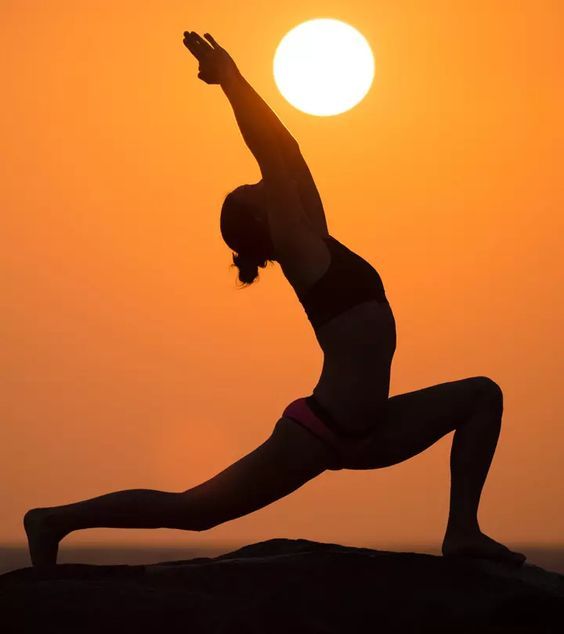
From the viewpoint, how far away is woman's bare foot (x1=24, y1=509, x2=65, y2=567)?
4.27 meters

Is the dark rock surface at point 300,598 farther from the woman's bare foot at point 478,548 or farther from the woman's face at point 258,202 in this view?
the woman's face at point 258,202

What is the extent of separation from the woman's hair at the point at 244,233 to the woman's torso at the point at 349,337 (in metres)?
0.21

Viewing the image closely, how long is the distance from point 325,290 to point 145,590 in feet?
4.38

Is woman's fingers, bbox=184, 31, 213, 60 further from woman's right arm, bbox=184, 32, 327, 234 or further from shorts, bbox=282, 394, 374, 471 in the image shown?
shorts, bbox=282, 394, 374, 471

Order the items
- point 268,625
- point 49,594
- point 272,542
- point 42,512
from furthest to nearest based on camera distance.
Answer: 1. point 272,542
2. point 42,512
3. point 49,594
4. point 268,625

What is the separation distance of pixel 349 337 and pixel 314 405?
30 centimetres

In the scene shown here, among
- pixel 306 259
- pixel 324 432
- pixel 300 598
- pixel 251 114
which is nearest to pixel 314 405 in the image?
pixel 324 432

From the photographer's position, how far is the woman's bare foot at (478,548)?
4.29 m

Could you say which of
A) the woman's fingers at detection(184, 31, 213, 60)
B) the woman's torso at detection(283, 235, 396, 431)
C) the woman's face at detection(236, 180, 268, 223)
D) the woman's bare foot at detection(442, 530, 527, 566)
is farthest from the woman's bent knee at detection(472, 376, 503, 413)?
the woman's fingers at detection(184, 31, 213, 60)

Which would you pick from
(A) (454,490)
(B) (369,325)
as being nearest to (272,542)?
(A) (454,490)

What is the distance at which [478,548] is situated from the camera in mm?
4281

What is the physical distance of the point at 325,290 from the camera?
406 cm

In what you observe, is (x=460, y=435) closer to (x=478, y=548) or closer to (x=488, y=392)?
(x=488, y=392)

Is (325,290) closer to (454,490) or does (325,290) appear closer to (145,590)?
(454,490)
